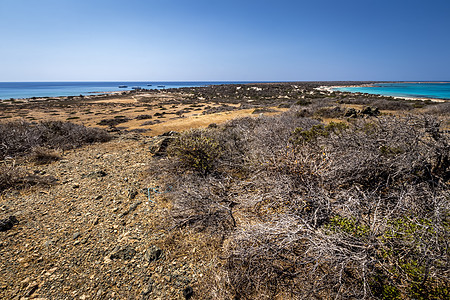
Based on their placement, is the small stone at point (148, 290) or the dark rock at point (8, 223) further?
the dark rock at point (8, 223)

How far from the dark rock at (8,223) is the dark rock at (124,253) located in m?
2.35

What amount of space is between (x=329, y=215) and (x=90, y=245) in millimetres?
4211

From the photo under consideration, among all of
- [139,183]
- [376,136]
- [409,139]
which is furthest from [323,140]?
[139,183]

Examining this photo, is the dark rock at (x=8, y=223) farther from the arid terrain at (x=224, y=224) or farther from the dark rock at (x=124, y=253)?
the dark rock at (x=124, y=253)

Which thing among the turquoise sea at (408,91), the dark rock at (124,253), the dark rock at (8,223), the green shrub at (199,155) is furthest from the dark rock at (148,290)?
the turquoise sea at (408,91)

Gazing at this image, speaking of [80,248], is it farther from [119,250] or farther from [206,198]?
[206,198]

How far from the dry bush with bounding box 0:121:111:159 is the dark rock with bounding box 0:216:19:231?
5487 mm

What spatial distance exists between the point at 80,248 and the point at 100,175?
3.00 meters

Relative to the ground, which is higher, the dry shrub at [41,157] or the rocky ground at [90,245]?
the dry shrub at [41,157]

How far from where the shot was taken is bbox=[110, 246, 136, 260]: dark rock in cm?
312

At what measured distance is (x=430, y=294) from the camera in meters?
2.13

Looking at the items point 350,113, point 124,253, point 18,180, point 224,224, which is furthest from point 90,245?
point 350,113

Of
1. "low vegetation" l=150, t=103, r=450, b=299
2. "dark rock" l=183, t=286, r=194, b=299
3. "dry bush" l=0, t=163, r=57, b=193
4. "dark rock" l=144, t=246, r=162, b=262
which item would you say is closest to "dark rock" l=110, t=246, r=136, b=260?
"dark rock" l=144, t=246, r=162, b=262

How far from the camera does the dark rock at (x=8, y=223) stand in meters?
3.60
